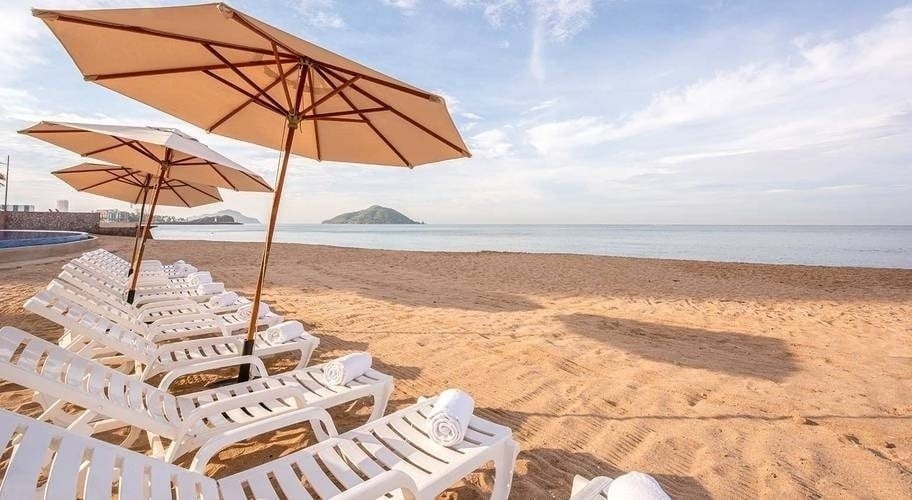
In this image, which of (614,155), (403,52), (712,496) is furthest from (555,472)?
(614,155)

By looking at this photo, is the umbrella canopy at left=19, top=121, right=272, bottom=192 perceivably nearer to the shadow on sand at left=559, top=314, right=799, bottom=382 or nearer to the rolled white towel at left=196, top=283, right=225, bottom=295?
the rolled white towel at left=196, top=283, right=225, bottom=295

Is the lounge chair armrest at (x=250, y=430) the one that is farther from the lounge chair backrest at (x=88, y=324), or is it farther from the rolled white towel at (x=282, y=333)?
the rolled white towel at (x=282, y=333)

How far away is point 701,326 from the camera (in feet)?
22.4

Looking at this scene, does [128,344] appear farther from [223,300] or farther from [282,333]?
[223,300]

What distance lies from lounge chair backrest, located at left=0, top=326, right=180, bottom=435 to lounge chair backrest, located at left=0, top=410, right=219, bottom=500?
0.51m

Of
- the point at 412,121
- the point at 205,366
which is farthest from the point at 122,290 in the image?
the point at 412,121

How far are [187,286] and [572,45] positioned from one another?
10.1 m

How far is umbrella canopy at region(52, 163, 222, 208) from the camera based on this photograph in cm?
719

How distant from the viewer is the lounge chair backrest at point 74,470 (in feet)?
4.04

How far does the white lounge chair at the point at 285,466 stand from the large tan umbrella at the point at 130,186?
6.59m

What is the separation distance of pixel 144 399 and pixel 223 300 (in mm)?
3277

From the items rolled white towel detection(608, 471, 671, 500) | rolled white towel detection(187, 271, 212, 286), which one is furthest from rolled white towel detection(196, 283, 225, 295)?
rolled white towel detection(608, 471, 671, 500)

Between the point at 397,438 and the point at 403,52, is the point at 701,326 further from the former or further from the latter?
the point at 403,52

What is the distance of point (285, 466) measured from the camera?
195 cm
